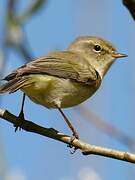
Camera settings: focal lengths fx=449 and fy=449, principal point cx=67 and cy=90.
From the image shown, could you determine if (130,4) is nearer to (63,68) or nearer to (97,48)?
(63,68)

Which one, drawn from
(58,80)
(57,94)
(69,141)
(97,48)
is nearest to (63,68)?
(58,80)

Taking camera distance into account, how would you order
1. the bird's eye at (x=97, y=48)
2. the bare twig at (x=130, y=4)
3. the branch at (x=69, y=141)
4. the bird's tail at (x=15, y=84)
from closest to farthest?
the bare twig at (x=130, y=4)
the branch at (x=69, y=141)
the bird's tail at (x=15, y=84)
the bird's eye at (x=97, y=48)

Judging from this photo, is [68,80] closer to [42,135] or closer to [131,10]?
[42,135]

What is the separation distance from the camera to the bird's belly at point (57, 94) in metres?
3.75

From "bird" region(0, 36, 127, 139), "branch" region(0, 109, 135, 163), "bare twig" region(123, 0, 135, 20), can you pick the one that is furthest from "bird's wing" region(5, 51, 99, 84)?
"bare twig" region(123, 0, 135, 20)

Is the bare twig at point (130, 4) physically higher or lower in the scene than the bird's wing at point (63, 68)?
higher

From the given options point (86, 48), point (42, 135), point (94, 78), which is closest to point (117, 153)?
point (42, 135)

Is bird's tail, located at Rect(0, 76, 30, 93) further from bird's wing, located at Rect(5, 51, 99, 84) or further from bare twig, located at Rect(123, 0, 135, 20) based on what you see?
bare twig, located at Rect(123, 0, 135, 20)

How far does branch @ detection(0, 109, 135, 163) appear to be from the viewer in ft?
7.89

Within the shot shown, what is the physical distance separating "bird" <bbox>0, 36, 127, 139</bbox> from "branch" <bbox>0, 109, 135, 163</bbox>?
0.26 metres

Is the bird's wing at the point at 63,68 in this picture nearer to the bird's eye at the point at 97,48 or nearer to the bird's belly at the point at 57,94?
the bird's belly at the point at 57,94

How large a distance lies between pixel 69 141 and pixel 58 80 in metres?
1.27

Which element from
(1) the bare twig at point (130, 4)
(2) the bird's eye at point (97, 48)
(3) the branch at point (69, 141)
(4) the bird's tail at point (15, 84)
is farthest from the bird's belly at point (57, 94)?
(1) the bare twig at point (130, 4)

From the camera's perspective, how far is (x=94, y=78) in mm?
4418
